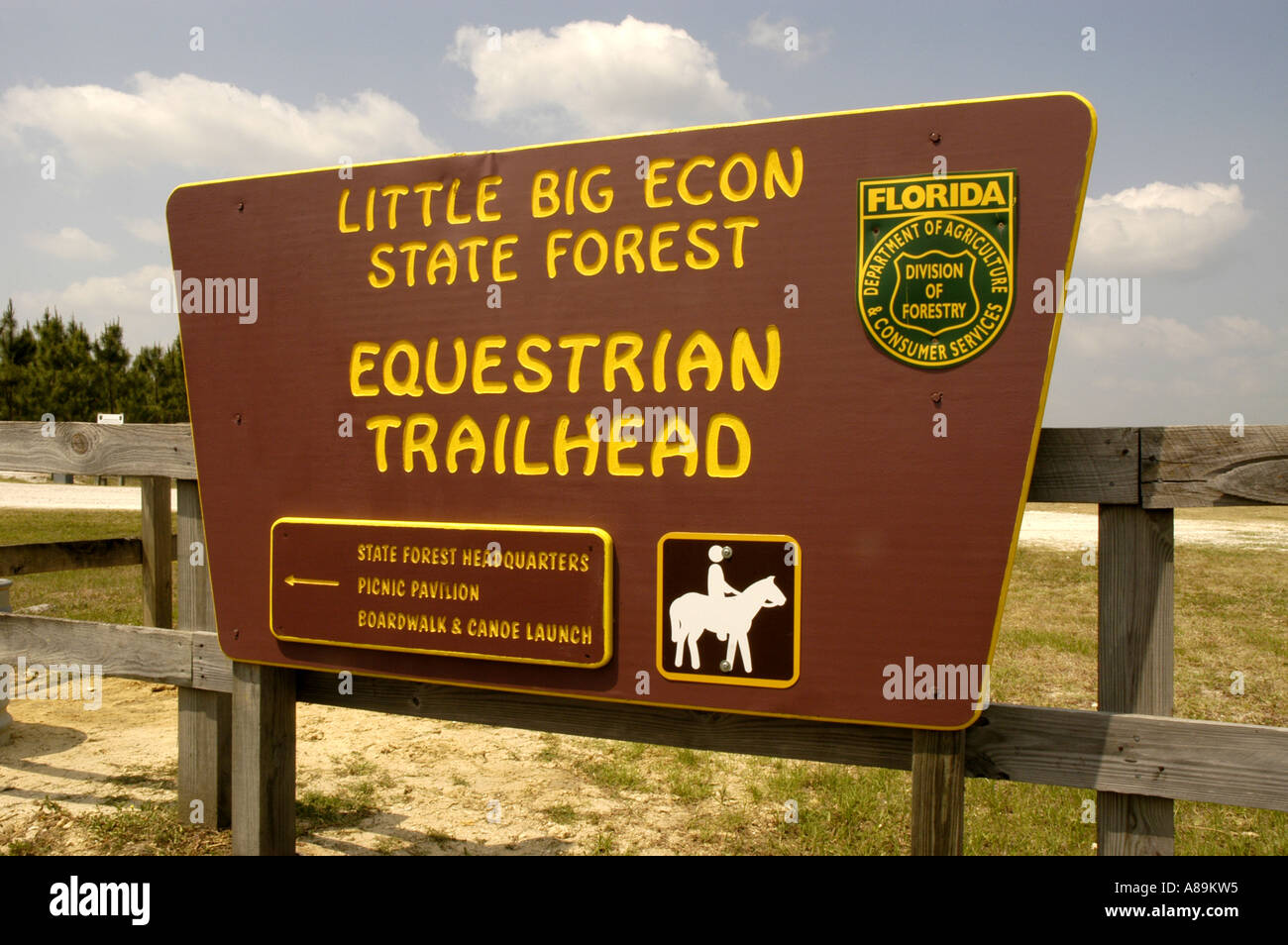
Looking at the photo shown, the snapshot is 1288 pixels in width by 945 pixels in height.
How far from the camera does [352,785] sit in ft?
14.5

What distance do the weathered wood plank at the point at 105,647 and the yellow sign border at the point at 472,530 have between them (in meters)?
0.75

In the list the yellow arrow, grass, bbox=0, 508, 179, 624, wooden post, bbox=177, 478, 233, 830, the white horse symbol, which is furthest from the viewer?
grass, bbox=0, 508, 179, 624

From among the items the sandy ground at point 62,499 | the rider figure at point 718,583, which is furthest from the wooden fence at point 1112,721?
the sandy ground at point 62,499

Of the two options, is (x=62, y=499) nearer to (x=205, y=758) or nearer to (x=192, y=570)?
(x=205, y=758)

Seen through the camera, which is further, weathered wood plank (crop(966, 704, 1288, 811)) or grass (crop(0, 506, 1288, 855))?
grass (crop(0, 506, 1288, 855))

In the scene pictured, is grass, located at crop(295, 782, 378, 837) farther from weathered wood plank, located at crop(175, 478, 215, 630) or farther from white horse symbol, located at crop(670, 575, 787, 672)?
white horse symbol, located at crop(670, 575, 787, 672)

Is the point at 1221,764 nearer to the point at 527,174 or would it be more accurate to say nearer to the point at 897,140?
the point at 897,140

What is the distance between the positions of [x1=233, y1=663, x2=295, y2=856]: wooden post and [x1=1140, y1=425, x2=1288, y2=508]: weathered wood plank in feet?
8.77

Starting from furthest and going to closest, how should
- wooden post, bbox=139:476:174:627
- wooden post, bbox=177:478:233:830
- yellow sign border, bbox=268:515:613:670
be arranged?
wooden post, bbox=139:476:174:627 → wooden post, bbox=177:478:233:830 → yellow sign border, bbox=268:515:613:670

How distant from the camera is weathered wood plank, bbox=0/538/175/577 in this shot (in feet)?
18.4

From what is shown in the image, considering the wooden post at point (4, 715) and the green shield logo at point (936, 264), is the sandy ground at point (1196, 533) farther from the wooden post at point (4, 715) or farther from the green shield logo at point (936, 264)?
the wooden post at point (4, 715)

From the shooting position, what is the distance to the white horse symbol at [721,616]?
2.22 meters

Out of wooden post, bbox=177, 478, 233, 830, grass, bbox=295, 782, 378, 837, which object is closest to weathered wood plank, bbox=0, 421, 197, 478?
wooden post, bbox=177, 478, 233, 830

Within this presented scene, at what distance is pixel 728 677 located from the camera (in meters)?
2.27
